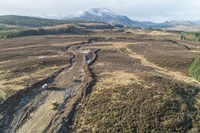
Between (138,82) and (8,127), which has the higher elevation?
(138,82)

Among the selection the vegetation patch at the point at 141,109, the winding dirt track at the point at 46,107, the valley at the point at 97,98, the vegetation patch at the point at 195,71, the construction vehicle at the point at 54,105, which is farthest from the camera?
the vegetation patch at the point at 195,71

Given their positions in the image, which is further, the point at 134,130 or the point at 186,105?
the point at 186,105

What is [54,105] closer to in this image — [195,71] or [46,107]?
[46,107]

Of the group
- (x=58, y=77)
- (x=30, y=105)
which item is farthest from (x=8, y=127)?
(x=58, y=77)

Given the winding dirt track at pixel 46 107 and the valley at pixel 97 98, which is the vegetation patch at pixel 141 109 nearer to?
the valley at pixel 97 98

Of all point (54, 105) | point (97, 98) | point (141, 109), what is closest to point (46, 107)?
point (54, 105)

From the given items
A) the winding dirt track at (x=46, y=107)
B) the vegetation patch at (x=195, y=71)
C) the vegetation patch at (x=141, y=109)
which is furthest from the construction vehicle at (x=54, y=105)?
the vegetation patch at (x=195, y=71)

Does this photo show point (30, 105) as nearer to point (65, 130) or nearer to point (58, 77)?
point (65, 130)

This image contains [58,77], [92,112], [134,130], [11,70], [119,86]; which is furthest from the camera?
[11,70]
